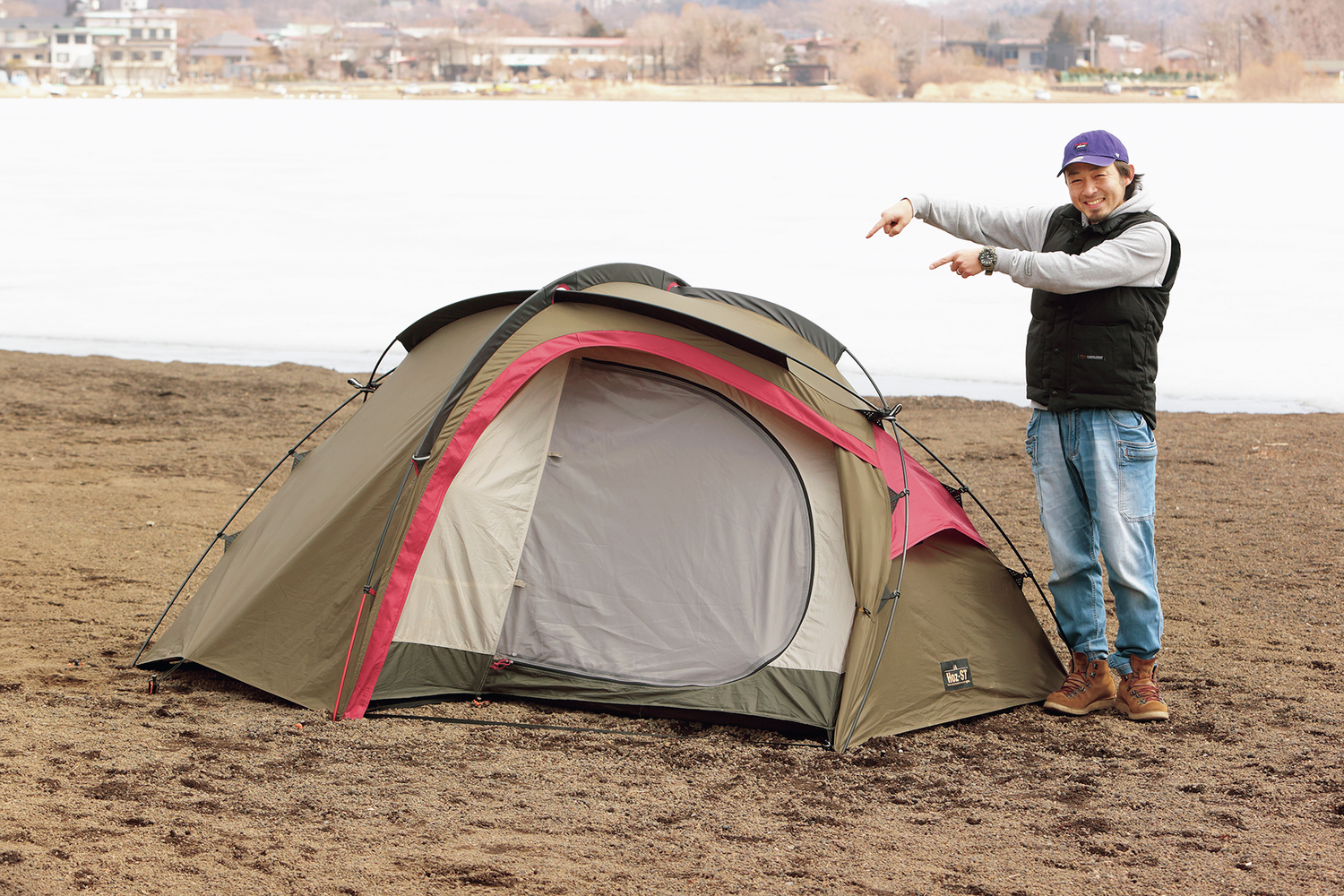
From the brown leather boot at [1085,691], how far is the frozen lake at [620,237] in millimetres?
7542

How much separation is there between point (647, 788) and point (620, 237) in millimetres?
20122

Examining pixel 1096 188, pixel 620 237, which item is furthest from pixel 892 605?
pixel 620 237

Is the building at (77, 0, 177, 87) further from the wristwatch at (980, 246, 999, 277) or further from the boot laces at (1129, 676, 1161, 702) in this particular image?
the boot laces at (1129, 676, 1161, 702)

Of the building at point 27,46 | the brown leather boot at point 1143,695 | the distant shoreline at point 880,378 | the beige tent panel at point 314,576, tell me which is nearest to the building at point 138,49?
the building at point 27,46

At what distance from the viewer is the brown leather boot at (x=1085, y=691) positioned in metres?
4.70

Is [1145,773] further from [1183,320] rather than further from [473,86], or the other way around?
[473,86]

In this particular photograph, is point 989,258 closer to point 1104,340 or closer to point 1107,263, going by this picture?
point 1107,263

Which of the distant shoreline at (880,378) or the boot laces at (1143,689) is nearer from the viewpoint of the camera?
the boot laces at (1143,689)

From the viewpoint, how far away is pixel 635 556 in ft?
15.7

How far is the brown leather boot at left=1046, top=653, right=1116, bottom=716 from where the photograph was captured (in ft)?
15.4

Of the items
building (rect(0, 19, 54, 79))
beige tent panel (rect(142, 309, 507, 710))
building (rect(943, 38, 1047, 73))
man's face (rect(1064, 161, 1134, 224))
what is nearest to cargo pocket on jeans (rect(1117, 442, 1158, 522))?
man's face (rect(1064, 161, 1134, 224))

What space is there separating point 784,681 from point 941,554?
821 mm

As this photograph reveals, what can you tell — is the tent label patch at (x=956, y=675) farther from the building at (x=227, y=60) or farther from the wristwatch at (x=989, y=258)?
the building at (x=227, y=60)

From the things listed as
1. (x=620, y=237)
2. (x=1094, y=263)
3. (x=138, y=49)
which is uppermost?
(x=138, y=49)
